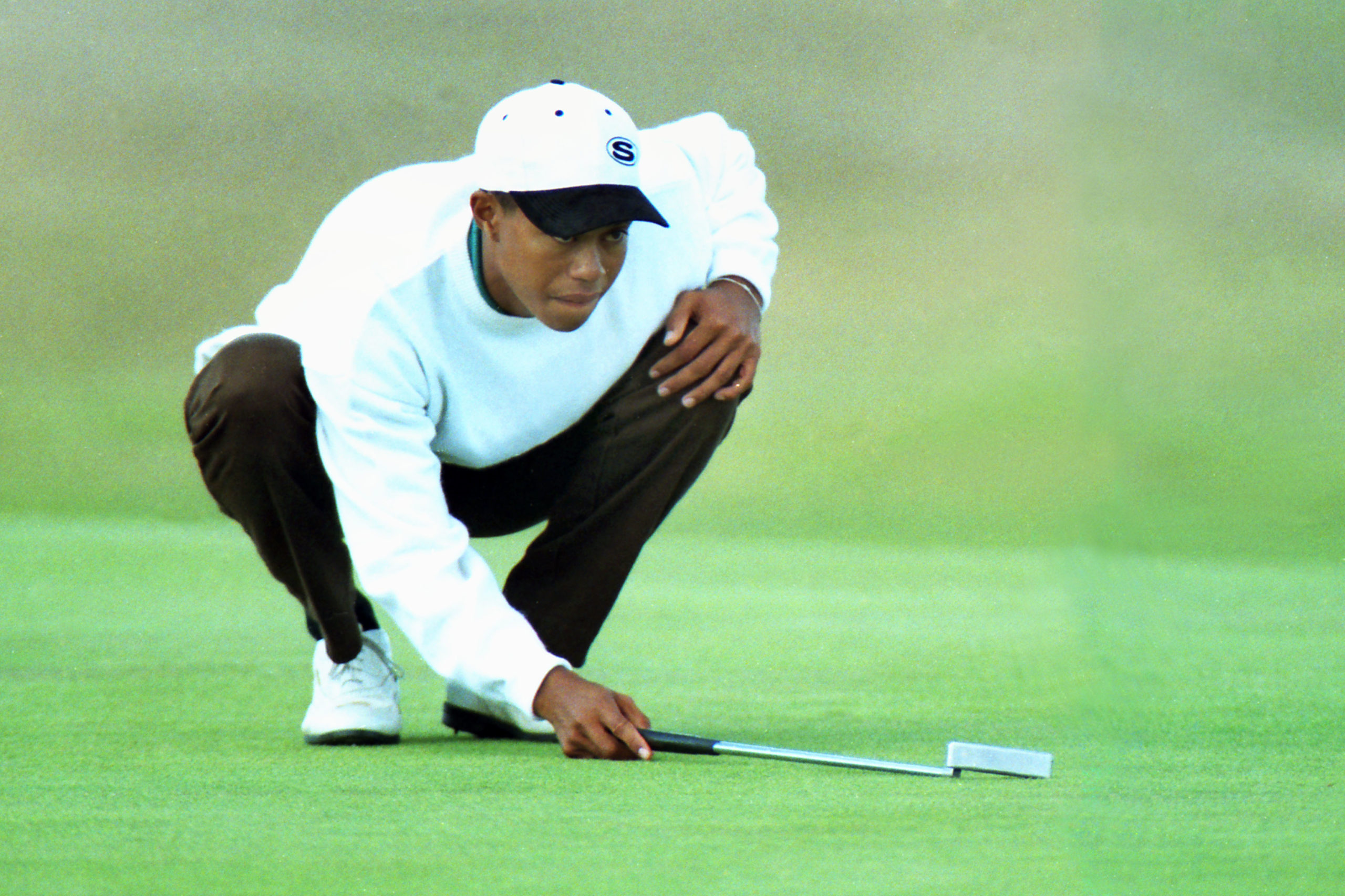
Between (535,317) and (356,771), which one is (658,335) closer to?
(535,317)

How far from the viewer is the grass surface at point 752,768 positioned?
3.34 feet

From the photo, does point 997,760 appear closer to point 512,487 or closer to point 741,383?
point 741,383

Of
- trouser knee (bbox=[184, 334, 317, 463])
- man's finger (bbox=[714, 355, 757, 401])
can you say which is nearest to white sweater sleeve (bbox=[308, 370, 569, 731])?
trouser knee (bbox=[184, 334, 317, 463])

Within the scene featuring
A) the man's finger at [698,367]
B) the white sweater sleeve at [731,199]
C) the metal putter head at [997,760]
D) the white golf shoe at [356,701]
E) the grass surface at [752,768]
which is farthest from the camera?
the white sweater sleeve at [731,199]

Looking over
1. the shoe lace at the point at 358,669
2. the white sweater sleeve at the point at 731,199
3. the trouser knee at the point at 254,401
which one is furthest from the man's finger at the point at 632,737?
the white sweater sleeve at the point at 731,199

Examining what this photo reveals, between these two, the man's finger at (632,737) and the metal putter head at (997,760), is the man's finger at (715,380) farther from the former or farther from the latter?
the metal putter head at (997,760)

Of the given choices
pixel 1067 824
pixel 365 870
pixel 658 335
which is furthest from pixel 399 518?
pixel 1067 824

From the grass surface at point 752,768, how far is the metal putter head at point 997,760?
2 centimetres

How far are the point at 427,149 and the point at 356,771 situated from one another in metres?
4.71

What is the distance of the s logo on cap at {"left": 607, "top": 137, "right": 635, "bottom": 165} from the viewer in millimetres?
1517

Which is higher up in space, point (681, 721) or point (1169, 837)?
point (681, 721)

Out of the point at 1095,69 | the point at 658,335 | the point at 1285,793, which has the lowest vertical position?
the point at 1285,793

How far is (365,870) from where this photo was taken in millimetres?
1029

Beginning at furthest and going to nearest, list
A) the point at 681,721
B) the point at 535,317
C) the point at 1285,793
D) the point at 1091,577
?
the point at 681,721 → the point at 535,317 → the point at 1285,793 → the point at 1091,577
